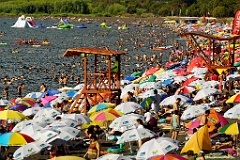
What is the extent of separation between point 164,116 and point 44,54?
5282 centimetres

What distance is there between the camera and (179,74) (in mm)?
39844

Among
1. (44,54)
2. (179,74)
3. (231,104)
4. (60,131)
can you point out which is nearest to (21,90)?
(179,74)

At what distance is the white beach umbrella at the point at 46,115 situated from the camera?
2386cm

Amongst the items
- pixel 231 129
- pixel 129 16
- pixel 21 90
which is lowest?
pixel 129 16

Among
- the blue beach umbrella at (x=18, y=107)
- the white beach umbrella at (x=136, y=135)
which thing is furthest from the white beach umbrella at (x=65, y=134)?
the blue beach umbrella at (x=18, y=107)

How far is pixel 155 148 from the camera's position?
56.0 ft

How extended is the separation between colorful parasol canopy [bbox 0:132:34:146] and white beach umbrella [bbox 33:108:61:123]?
3832mm

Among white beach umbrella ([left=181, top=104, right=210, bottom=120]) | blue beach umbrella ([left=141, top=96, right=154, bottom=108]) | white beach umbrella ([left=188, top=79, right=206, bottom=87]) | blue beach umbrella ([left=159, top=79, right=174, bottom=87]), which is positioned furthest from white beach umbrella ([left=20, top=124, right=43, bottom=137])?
blue beach umbrella ([left=159, top=79, right=174, bottom=87])

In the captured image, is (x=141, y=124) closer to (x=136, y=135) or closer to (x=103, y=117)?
(x=136, y=135)

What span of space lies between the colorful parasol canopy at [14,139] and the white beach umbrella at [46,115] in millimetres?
3832

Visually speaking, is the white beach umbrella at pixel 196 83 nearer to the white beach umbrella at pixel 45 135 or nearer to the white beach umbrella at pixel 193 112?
the white beach umbrella at pixel 193 112

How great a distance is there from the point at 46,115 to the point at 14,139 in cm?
A: 522

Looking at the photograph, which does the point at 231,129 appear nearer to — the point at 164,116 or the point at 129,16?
the point at 164,116

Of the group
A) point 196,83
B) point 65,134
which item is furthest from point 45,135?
point 196,83
